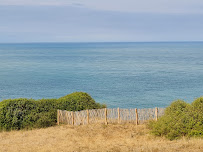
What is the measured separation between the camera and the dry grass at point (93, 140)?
52.2ft

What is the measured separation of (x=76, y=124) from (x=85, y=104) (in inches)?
97.4

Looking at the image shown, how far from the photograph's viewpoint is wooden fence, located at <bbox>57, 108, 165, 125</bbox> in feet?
76.8

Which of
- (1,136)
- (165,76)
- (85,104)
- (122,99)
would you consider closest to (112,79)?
(165,76)

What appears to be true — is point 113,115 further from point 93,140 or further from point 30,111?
point 30,111

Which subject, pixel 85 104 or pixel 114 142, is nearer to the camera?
pixel 114 142

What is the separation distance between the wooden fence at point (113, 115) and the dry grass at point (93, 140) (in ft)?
2.14

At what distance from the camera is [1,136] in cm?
2227

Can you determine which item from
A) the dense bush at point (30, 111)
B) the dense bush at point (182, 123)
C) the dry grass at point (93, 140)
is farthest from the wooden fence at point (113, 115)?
the dense bush at point (182, 123)

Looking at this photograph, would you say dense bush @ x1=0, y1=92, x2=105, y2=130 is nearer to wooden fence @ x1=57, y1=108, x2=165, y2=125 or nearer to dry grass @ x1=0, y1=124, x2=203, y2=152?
dry grass @ x1=0, y1=124, x2=203, y2=152

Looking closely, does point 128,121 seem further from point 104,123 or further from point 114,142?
point 114,142

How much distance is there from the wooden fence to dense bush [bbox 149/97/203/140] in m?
3.32

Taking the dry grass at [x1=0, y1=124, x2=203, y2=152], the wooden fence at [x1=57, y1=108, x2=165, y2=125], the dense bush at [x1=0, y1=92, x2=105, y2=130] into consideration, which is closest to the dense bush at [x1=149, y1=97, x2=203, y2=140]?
the dry grass at [x1=0, y1=124, x2=203, y2=152]

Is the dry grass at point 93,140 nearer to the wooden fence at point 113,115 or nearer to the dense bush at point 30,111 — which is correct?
the wooden fence at point 113,115

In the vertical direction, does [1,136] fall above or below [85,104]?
below
